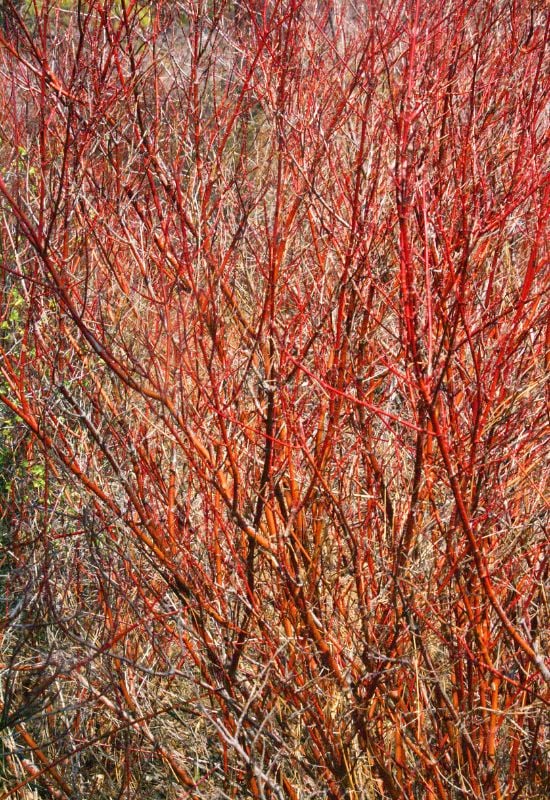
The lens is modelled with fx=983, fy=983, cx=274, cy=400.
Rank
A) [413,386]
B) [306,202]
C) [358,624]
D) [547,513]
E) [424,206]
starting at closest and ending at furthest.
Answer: [424,206] < [413,386] < [547,513] < [306,202] < [358,624]

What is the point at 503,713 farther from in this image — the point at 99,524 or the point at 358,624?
the point at 99,524

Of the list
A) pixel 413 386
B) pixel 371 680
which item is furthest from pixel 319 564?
pixel 413 386

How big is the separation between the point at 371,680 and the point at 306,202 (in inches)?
76.6

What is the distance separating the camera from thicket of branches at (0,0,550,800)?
3514mm

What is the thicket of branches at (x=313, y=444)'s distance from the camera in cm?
351

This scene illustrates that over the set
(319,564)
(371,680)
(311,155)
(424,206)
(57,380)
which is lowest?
(371,680)

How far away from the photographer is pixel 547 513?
3.80 meters

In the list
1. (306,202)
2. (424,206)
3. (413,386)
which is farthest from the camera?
(306,202)

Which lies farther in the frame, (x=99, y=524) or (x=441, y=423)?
(x=99, y=524)

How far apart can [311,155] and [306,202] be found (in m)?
0.33

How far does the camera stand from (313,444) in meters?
4.22

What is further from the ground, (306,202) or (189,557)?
(306,202)

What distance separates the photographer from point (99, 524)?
14.9 feet

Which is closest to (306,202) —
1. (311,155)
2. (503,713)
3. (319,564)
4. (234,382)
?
(311,155)
